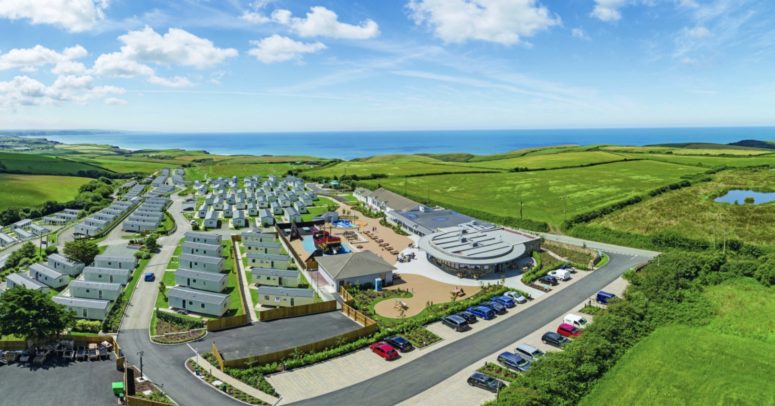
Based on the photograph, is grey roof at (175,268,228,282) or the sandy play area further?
grey roof at (175,268,228,282)

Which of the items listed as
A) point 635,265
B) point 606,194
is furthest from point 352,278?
point 606,194

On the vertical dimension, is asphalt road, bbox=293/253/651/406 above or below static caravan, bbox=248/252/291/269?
below

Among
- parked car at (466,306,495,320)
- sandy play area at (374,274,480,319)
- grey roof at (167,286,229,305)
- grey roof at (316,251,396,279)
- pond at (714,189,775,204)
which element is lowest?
sandy play area at (374,274,480,319)

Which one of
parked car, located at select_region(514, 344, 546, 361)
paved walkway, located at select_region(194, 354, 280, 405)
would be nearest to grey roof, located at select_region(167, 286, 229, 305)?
paved walkway, located at select_region(194, 354, 280, 405)

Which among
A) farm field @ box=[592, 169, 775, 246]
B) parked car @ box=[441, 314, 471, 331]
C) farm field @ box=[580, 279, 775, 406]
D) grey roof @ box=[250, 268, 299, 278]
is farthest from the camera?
farm field @ box=[592, 169, 775, 246]

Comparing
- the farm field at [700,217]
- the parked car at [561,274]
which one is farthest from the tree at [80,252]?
the farm field at [700,217]

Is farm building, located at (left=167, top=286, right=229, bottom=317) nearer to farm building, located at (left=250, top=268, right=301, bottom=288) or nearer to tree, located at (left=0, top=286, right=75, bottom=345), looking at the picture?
farm building, located at (left=250, top=268, right=301, bottom=288)

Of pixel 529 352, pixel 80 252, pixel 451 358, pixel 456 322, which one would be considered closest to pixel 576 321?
pixel 529 352
